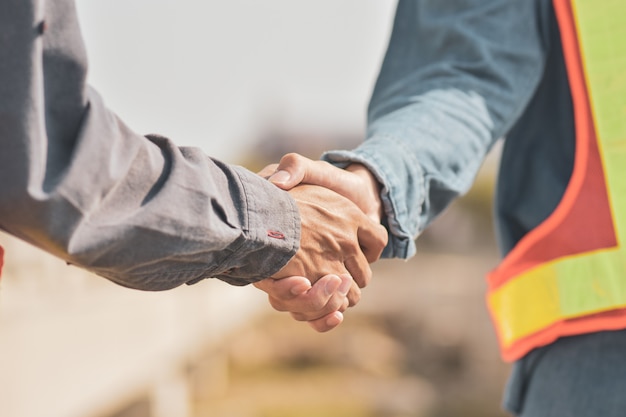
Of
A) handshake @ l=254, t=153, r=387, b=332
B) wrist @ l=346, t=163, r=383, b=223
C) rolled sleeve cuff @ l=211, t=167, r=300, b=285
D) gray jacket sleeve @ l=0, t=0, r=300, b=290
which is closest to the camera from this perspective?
gray jacket sleeve @ l=0, t=0, r=300, b=290

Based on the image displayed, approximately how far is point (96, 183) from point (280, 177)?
0.51 meters

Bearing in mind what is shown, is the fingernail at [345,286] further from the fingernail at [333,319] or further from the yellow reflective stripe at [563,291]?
the yellow reflective stripe at [563,291]

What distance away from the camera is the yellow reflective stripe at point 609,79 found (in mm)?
1694

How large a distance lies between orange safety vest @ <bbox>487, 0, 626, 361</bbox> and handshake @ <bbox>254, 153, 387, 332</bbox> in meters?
0.32

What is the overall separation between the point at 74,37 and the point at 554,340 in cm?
107

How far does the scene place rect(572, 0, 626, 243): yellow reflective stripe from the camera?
1694 mm

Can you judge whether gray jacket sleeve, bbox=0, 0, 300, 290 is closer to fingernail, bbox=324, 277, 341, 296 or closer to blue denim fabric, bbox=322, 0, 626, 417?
fingernail, bbox=324, 277, 341, 296

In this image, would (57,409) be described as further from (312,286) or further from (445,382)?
Answer: (445,382)

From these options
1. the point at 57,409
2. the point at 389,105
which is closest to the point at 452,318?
the point at 57,409

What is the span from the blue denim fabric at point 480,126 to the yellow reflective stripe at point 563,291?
0.19 ft

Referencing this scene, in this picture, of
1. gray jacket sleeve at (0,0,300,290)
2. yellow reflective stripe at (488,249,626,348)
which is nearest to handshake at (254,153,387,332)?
gray jacket sleeve at (0,0,300,290)

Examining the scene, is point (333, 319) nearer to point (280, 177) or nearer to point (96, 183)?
point (280, 177)

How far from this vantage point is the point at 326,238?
1656mm

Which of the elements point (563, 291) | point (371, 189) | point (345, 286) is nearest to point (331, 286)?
point (345, 286)
